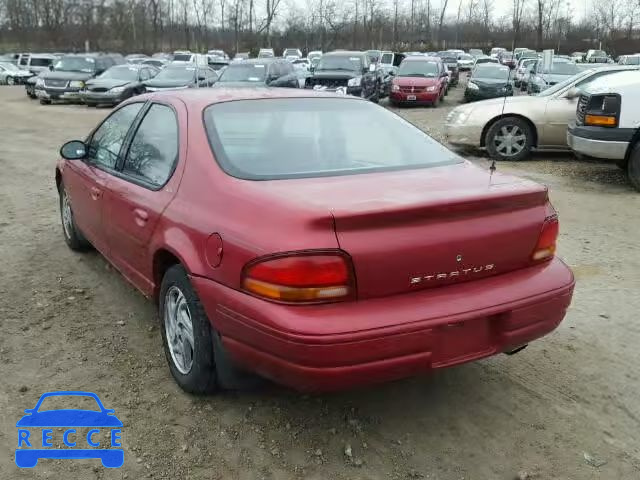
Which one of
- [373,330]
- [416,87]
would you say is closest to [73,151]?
[373,330]

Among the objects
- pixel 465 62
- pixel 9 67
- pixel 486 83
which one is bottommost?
pixel 486 83

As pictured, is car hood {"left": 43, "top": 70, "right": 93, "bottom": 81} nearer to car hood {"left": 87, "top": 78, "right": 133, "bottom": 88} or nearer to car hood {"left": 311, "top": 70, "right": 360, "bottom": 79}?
car hood {"left": 87, "top": 78, "right": 133, "bottom": 88}

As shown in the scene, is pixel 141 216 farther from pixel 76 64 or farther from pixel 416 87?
pixel 76 64

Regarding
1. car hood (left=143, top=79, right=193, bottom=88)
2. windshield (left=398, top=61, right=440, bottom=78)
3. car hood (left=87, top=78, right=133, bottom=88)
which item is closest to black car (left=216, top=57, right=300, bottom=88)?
car hood (left=143, top=79, right=193, bottom=88)

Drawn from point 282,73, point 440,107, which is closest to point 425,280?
point 282,73

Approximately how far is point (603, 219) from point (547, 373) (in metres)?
3.89

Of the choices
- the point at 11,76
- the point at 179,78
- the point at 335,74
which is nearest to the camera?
the point at 335,74

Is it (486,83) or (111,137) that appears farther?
(486,83)

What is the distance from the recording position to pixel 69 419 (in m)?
3.07

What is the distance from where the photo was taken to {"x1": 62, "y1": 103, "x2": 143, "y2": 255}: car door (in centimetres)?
414

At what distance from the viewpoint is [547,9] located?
2785 inches

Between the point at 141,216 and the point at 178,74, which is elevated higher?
the point at 178,74

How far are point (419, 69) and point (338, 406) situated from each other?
2016cm

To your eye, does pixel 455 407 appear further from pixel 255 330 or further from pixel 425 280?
pixel 255 330
